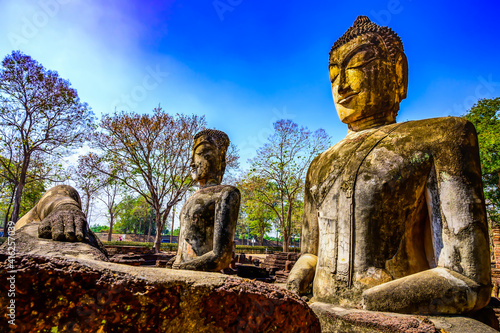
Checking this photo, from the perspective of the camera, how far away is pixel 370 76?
2639 mm

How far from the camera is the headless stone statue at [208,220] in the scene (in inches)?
149

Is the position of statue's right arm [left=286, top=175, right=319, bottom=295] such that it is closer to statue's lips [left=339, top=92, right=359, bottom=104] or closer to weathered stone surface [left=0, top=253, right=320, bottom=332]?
statue's lips [left=339, top=92, right=359, bottom=104]

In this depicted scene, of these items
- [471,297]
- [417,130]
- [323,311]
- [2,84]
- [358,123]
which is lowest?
[323,311]

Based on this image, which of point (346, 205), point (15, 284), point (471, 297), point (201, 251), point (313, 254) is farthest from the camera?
point (201, 251)

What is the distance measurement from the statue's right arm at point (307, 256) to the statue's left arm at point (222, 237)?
4.45 ft

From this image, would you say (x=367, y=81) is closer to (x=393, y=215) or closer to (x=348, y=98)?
(x=348, y=98)

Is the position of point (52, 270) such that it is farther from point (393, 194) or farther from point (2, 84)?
point (2, 84)

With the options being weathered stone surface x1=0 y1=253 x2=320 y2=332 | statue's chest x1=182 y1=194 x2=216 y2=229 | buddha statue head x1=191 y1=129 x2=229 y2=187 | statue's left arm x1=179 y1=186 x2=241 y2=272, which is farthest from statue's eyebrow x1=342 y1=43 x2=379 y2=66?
buddha statue head x1=191 y1=129 x2=229 y2=187

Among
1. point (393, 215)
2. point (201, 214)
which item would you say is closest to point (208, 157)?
point (201, 214)

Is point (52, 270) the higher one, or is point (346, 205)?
point (346, 205)

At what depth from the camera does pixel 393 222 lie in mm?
2123

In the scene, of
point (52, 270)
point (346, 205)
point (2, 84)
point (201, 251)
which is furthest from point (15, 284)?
point (2, 84)

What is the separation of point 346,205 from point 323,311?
73 centimetres

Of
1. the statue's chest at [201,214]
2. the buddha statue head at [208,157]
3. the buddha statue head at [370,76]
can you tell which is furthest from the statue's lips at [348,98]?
the buddha statue head at [208,157]
